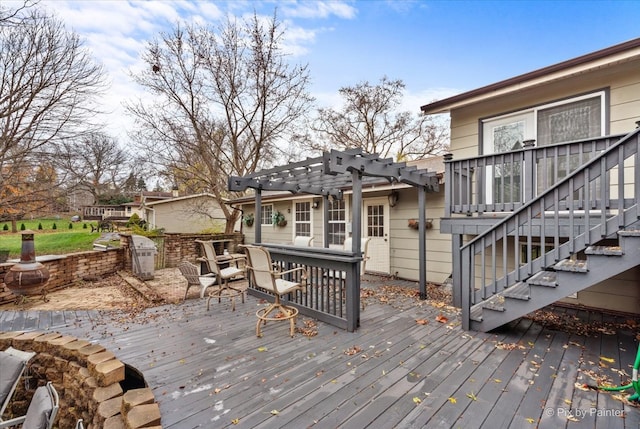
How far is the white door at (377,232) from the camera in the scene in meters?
7.29

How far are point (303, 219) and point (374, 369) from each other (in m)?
7.18

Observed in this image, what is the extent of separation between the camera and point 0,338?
3.30m

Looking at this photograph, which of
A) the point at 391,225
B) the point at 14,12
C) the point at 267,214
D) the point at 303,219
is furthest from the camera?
the point at 267,214

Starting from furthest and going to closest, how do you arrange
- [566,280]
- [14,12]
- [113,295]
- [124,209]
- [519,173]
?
1. [124,209]
2. [113,295]
3. [14,12]
4. [519,173]
5. [566,280]

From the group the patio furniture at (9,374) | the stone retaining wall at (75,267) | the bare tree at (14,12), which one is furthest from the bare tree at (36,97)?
the patio furniture at (9,374)

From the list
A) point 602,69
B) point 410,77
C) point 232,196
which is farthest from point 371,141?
point 602,69

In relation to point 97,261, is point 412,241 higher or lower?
higher

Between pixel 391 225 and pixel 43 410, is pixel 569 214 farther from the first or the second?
pixel 43 410

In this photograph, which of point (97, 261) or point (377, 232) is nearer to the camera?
point (377, 232)

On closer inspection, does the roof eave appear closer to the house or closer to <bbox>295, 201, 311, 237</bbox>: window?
the house

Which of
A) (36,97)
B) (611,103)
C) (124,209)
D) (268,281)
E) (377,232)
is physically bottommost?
(268,281)

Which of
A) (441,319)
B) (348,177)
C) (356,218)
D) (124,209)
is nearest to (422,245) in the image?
(441,319)

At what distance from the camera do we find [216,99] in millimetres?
11586

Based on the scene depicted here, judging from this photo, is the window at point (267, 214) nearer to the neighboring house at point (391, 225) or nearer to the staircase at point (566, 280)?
the neighboring house at point (391, 225)
